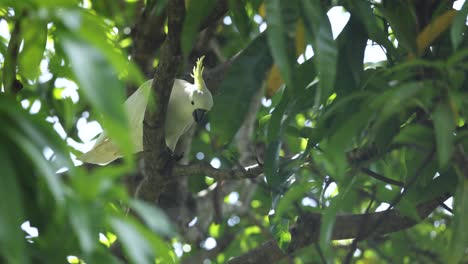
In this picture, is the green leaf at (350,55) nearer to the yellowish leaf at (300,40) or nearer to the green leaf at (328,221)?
the yellowish leaf at (300,40)

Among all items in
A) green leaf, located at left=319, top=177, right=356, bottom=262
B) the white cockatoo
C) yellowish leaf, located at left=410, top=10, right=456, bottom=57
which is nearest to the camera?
green leaf, located at left=319, top=177, right=356, bottom=262

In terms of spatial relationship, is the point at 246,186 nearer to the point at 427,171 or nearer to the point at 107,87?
the point at 427,171

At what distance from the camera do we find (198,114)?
3076 millimetres

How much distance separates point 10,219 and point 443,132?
26.1 inches

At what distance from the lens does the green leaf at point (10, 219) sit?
3.02 ft

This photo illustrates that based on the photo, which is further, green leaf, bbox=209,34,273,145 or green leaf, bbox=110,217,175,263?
green leaf, bbox=209,34,273,145

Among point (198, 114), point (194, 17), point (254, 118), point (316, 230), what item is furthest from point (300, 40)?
point (254, 118)

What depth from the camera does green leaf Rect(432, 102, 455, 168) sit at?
120 cm

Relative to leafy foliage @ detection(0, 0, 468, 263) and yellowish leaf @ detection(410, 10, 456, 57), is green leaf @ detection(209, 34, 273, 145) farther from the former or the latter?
yellowish leaf @ detection(410, 10, 456, 57)

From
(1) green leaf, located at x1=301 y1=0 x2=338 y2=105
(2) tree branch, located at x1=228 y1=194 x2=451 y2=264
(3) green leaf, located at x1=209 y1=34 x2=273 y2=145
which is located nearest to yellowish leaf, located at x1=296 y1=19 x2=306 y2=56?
(3) green leaf, located at x1=209 y1=34 x2=273 y2=145

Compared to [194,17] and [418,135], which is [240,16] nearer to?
[194,17]

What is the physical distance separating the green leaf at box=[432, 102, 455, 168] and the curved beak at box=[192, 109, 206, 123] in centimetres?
183

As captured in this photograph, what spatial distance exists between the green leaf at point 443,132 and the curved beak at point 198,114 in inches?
72.2

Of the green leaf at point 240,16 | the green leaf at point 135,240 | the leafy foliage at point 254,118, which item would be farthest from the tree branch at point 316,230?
the green leaf at point 135,240
